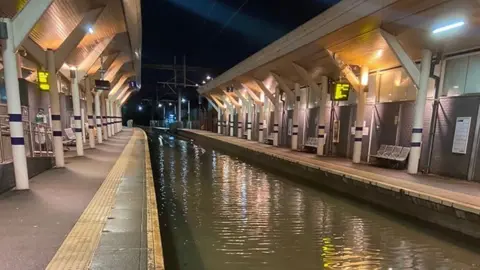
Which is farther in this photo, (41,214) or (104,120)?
(104,120)

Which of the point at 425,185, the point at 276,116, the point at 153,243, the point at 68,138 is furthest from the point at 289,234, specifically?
the point at 276,116

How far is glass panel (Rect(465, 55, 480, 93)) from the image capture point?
21.6 ft

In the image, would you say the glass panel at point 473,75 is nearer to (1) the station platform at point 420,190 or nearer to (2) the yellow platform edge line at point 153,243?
(1) the station platform at point 420,190

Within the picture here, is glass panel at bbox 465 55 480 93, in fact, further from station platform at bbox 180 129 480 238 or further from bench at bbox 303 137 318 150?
bench at bbox 303 137 318 150

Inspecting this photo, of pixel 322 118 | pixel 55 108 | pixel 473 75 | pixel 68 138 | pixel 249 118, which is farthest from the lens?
pixel 249 118

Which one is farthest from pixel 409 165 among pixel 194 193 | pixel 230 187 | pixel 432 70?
pixel 194 193

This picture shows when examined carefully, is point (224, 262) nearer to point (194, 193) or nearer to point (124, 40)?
point (194, 193)

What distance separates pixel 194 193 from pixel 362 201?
4.04m

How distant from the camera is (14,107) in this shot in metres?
4.58

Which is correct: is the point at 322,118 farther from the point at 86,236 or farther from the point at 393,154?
the point at 86,236

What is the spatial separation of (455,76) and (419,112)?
121 centimetres

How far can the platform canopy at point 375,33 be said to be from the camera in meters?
5.58

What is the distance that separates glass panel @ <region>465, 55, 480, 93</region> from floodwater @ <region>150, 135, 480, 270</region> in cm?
364

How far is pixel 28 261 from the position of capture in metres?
2.40
